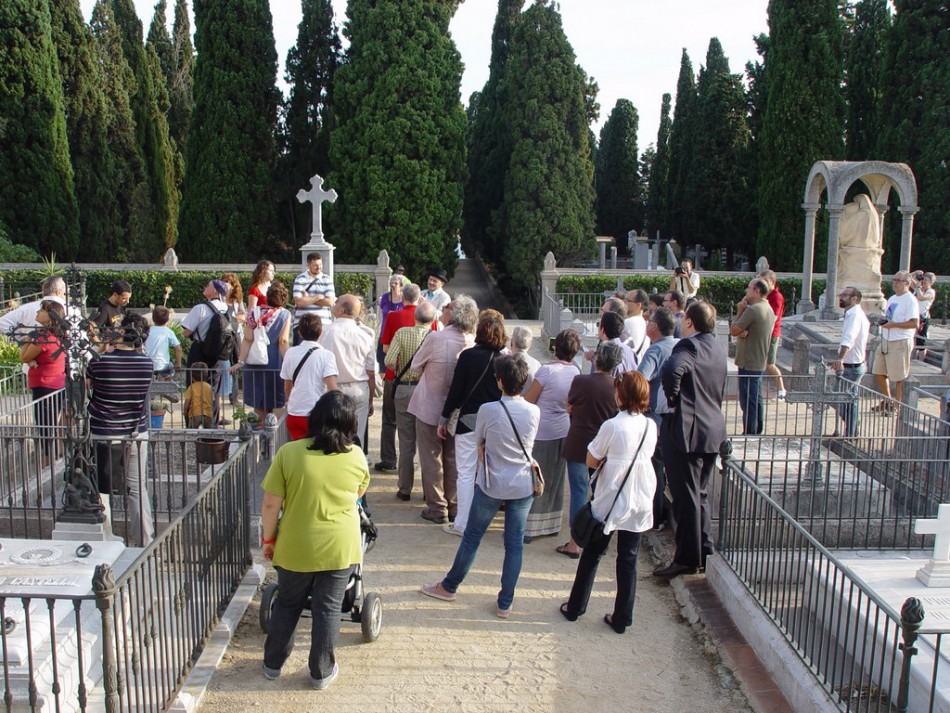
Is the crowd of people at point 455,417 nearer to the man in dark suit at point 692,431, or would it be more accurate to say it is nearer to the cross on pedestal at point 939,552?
the man in dark suit at point 692,431

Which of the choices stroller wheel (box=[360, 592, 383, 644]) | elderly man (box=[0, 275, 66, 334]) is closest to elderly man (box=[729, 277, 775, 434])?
stroller wheel (box=[360, 592, 383, 644])

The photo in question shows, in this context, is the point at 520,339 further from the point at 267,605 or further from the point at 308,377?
the point at 267,605

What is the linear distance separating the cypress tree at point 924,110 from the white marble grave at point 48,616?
25.6 metres

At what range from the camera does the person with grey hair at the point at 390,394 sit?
29.1 feet

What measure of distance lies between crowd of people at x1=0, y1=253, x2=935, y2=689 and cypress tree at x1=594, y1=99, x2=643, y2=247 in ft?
111

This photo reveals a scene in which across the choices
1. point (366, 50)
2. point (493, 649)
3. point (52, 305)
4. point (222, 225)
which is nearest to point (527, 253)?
point (366, 50)

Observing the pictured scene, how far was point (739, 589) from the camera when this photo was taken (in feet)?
20.1

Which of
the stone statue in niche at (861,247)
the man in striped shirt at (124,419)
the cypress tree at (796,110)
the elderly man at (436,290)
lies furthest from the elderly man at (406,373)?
the cypress tree at (796,110)

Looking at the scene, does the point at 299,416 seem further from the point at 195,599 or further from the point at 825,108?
the point at 825,108

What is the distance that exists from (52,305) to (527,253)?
20790 mm

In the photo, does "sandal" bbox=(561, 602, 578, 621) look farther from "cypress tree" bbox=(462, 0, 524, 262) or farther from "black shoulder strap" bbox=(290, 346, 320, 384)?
"cypress tree" bbox=(462, 0, 524, 262)

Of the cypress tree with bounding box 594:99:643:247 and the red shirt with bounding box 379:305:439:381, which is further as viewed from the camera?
the cypress tree with bounding box 594:99:643:247

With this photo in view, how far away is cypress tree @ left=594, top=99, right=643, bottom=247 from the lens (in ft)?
141

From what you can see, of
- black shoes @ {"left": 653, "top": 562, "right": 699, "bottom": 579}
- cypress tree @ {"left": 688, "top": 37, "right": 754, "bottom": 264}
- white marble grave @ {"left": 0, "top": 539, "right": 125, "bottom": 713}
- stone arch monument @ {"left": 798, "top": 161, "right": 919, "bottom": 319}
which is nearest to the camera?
white marble grave @ {"left": 0, "top": 539, "right": 125, "bottom": 713}
